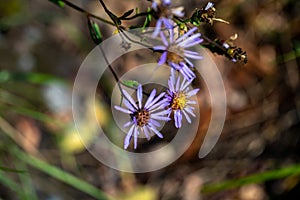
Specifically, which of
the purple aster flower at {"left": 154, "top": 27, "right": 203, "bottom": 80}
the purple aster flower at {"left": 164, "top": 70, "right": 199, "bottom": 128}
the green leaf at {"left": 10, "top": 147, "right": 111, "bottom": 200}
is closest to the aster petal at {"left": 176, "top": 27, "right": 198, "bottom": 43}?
the purple aster flower at {"left": 154, "top": 27, "right": 203, "bottom": 80}

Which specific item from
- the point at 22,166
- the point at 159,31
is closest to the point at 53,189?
the point at 22,166

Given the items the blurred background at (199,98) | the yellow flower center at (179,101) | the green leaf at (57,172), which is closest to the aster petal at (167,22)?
the yellow flower center at (179,101)

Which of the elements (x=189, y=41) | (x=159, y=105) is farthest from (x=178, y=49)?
(x=159, y=105)

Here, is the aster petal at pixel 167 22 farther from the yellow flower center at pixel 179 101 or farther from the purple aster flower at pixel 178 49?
the yellow flower center at pixel 179 101

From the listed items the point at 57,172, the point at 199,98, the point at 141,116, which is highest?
the point at 199,98

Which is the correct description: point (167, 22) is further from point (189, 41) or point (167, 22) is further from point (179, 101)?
point (179, 101)

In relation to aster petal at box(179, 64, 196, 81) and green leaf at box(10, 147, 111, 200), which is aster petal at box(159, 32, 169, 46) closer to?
aster petal at box(179, 64, 196, 81)
